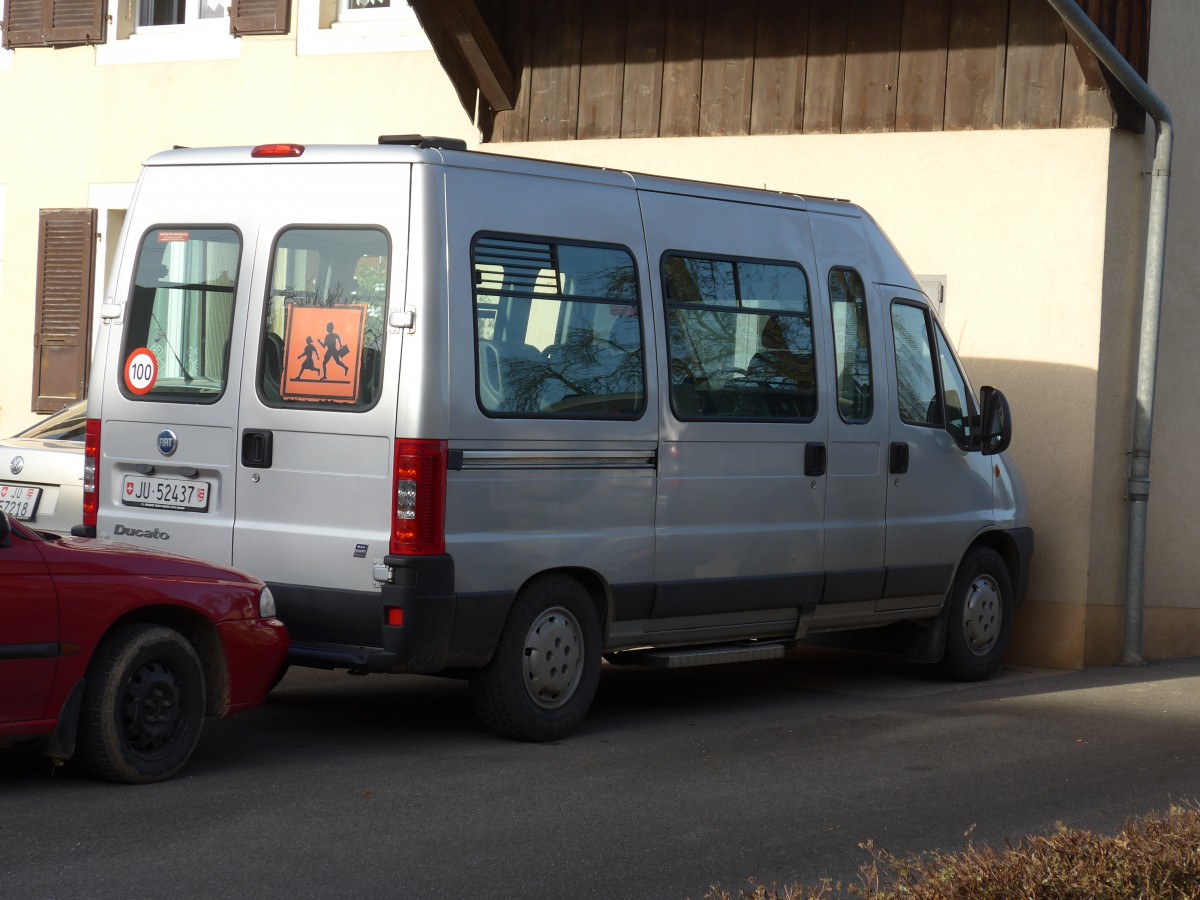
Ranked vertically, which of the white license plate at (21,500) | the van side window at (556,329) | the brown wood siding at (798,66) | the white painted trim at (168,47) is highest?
the white painted trim at (168,47)

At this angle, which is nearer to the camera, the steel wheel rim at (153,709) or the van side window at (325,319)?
the steel wheel rim at (153,709)

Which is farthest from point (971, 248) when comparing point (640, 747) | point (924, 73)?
point (640, 747)

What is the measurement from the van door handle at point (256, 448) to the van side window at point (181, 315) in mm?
268

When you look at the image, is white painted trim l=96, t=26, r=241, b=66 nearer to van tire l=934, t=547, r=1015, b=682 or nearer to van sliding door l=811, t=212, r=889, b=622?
van sliding door l=811, t=212, r=889, b=622

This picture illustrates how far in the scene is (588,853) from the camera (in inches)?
235

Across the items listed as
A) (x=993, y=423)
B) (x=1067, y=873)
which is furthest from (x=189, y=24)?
(x=1067, y=873)

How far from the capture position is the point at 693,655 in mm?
8812

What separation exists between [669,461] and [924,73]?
186 inches

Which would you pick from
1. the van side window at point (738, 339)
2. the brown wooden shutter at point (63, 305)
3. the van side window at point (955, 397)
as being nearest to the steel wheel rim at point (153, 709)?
the van side window at point (738, 339)

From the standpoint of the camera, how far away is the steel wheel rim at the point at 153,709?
22.1 feet

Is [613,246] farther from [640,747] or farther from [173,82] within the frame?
[173,82]

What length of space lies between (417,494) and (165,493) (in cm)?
143

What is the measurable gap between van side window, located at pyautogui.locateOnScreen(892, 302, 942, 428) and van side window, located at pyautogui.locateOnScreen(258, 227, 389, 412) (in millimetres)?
3445

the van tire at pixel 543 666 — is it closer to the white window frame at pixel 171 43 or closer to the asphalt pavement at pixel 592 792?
the asphalt pavement at pixel 592 792
